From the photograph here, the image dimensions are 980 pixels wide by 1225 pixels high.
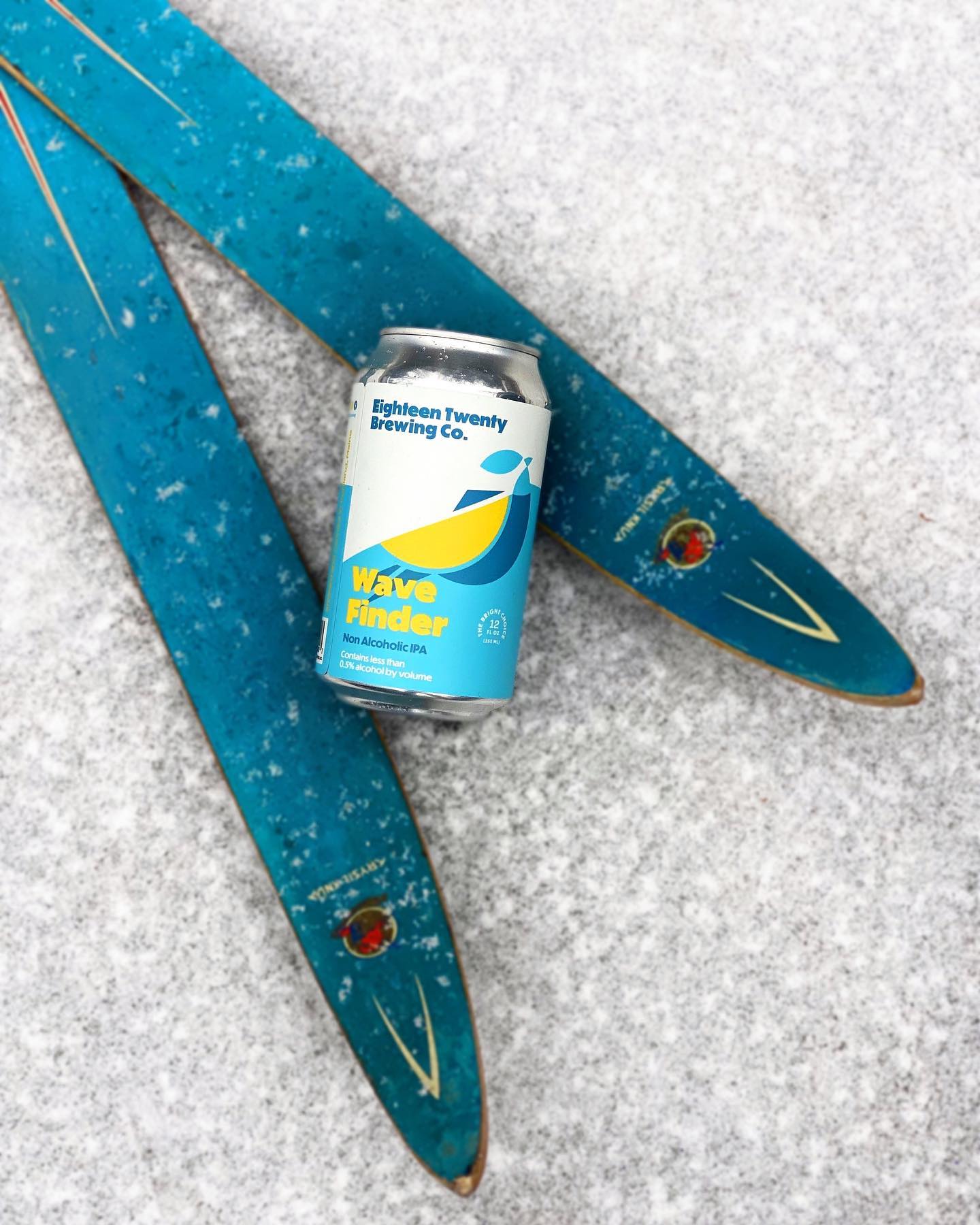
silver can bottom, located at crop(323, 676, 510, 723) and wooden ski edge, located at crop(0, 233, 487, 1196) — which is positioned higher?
silver can bottom, located at crop(323, 676, 510, 723)

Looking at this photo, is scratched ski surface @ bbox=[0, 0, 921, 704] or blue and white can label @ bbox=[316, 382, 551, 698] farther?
scratched ski surface @ bbox=[0, 0, 921, 704]

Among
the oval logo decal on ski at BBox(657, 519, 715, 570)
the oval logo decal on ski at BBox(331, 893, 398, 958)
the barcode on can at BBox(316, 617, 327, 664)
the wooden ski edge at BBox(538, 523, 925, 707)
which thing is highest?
the oval logo decal on ski at BBox(657, 519, 715, 570)

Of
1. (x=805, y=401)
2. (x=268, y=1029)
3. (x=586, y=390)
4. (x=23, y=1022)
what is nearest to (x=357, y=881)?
(x=268, y=1029)

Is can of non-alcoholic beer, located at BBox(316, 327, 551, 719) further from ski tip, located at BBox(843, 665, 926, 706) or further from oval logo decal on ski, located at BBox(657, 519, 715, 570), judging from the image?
ski tip, located at BBox(843, 665, 926, 706)

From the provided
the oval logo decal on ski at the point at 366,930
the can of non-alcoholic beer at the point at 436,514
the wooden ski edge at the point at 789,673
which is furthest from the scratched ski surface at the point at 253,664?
the wooden ski edge at the point at 789,673

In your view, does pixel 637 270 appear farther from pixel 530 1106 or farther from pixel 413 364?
pixel 530 1106


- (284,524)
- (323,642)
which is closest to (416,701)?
(323,642)

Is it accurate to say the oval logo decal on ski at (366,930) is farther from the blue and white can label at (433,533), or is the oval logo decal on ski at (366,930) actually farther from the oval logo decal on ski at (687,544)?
the oval logo decal on ski at (687,544)

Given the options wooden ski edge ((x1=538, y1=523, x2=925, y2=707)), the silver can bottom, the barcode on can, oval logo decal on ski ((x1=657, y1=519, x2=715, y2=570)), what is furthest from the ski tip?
the barcode on can
